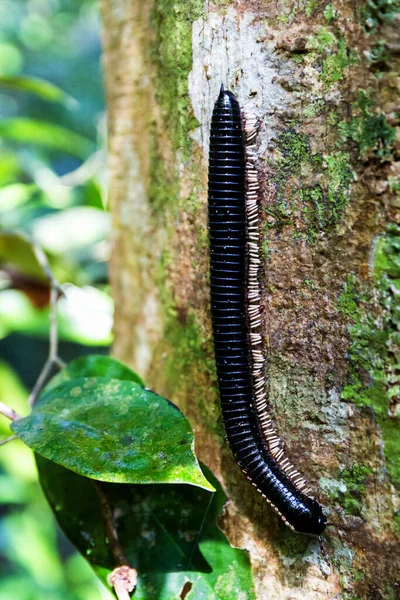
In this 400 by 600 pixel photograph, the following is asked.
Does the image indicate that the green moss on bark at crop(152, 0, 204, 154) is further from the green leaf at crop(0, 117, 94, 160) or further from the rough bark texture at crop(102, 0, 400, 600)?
the green leaf at crop(0, 117, 94, 160)

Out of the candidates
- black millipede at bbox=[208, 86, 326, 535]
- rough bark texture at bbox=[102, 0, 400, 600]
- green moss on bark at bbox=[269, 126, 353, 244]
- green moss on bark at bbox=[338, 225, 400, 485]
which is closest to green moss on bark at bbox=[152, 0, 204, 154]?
rough bark texture at bbox=[102, 0, 400, 600]

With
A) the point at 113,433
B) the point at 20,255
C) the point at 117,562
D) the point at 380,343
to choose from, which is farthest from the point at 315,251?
the point at 20,255

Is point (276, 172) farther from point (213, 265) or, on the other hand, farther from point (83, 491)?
point (83, 491)

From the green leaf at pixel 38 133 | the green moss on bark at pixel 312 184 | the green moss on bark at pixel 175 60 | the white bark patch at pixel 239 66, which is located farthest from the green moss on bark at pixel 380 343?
the green leaf at pixel 38 133

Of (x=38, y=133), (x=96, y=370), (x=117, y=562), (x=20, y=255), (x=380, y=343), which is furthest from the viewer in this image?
(x=38, y=133)

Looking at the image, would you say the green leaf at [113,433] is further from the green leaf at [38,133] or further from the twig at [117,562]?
the green leaf at [38,133]

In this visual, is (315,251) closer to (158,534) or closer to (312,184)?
(312,184)
